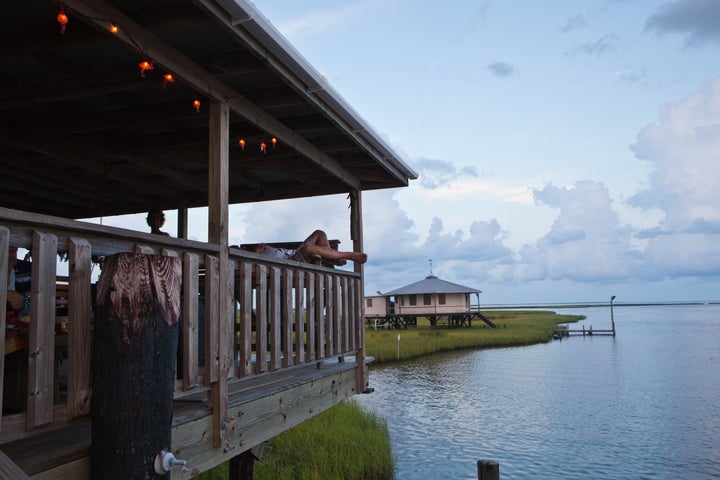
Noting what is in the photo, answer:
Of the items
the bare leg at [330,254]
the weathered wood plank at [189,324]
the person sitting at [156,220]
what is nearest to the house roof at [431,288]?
the person sitting at [156,220]

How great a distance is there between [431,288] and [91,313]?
1918 inches

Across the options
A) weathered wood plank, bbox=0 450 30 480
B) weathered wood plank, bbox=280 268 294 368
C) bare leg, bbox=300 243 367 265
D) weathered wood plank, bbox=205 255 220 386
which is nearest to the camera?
weathered wood plank, bbox=0 450 30 480

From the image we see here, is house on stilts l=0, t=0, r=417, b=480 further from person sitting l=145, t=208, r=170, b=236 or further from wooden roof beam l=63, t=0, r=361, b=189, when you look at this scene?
person sitting l=145, t=208, r=170, b=236

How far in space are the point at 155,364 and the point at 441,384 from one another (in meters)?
23.2

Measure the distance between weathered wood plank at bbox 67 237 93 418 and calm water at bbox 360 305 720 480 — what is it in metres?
11.4

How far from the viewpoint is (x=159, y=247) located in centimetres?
338

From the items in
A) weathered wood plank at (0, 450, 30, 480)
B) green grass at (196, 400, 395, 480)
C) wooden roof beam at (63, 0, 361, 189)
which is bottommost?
green grass at (196, 400, 395, 480)

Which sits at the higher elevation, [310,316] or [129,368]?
[310,316]

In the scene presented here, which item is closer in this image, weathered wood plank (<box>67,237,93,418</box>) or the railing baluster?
weathered wood plank (<box>67,237,93,418</box>)

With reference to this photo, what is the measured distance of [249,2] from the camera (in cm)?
350

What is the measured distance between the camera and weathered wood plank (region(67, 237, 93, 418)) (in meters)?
2.66

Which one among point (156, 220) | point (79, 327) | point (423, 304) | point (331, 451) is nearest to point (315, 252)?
point (156, 220)

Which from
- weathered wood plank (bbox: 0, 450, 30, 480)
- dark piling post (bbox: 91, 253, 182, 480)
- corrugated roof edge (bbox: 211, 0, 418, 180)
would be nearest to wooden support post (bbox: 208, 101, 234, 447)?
corrugated roof edge (bbox: 211, 0, 418, 180)

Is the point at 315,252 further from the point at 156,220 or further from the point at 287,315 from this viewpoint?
the point at 156,220
